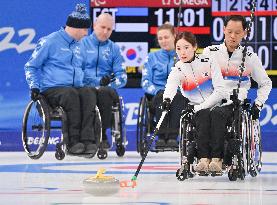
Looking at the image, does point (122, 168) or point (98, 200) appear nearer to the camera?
point (98, 200)

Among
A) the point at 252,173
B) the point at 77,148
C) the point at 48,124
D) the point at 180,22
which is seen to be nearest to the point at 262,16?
the point at 180,22

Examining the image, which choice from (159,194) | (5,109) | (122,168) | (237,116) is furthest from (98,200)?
(5,109)

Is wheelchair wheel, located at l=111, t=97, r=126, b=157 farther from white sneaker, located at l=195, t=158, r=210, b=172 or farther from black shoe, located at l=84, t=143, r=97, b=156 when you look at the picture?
white sneaker, located at l=195, t=158, r=210, b=172

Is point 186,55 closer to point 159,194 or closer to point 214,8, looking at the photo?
point 159,194

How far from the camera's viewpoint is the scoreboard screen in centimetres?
1017

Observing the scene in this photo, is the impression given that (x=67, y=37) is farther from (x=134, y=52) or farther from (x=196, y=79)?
(x=196, y=79)

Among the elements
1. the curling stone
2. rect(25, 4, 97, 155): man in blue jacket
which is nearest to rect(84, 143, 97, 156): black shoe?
rect(25, 4, 97, 155): man in blue jacket

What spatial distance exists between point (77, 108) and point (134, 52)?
1.67 meters

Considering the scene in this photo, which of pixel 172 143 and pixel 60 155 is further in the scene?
pixel 172 143

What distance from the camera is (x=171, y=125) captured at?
895 centimetres

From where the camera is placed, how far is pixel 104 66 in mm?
9273

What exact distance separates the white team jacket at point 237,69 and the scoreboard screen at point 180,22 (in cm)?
329

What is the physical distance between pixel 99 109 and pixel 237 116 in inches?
101

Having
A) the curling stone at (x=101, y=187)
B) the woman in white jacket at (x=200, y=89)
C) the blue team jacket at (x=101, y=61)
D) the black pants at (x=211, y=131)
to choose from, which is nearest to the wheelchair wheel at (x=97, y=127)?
the blue team jacket at (x=101, y=61)
